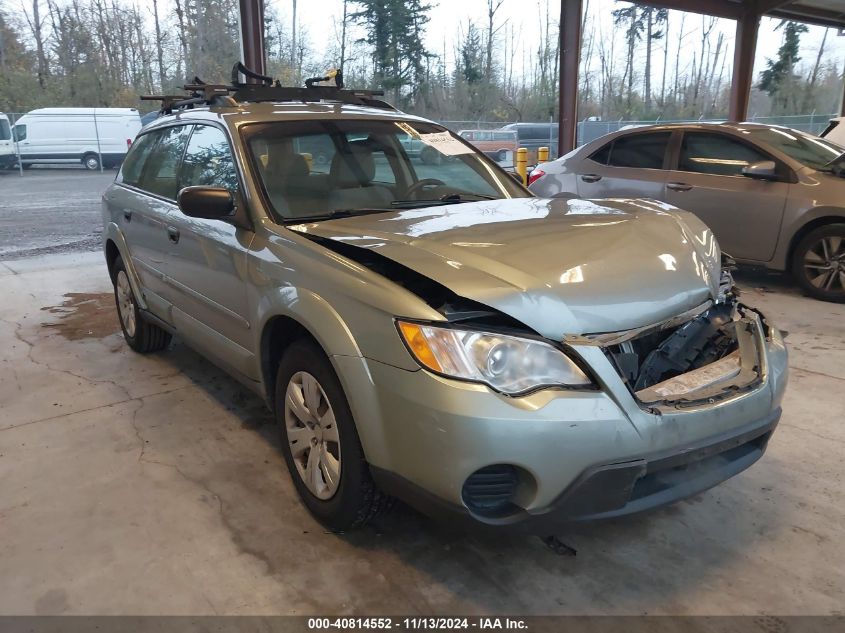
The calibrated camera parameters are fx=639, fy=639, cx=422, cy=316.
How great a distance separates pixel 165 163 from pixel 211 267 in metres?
1.07

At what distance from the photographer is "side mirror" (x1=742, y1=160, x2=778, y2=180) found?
550cm

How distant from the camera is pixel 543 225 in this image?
2402 mm

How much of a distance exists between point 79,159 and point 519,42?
7.87 metres

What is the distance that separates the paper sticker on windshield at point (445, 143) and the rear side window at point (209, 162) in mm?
1008

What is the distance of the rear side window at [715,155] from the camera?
5.85 metres

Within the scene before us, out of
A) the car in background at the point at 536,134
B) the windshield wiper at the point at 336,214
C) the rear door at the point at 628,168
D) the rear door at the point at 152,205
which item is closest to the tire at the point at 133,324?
the rear door at the point at 152,205

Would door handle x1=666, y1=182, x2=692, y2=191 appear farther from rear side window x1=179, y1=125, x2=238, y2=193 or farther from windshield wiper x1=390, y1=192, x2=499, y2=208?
rear side window x1=179, y1=125, x2=238, y2=193

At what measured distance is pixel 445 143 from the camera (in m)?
3.41

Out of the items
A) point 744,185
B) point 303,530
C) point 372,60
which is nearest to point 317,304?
point 303,530

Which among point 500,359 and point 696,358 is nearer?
point 500,359

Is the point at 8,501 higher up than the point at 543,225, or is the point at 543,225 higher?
the point at 543,225

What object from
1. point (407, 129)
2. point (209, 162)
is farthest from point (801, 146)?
point (209, 162)

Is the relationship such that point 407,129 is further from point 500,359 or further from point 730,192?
point 730,192

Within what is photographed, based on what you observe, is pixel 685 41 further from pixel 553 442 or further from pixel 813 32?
pixel 553 442
